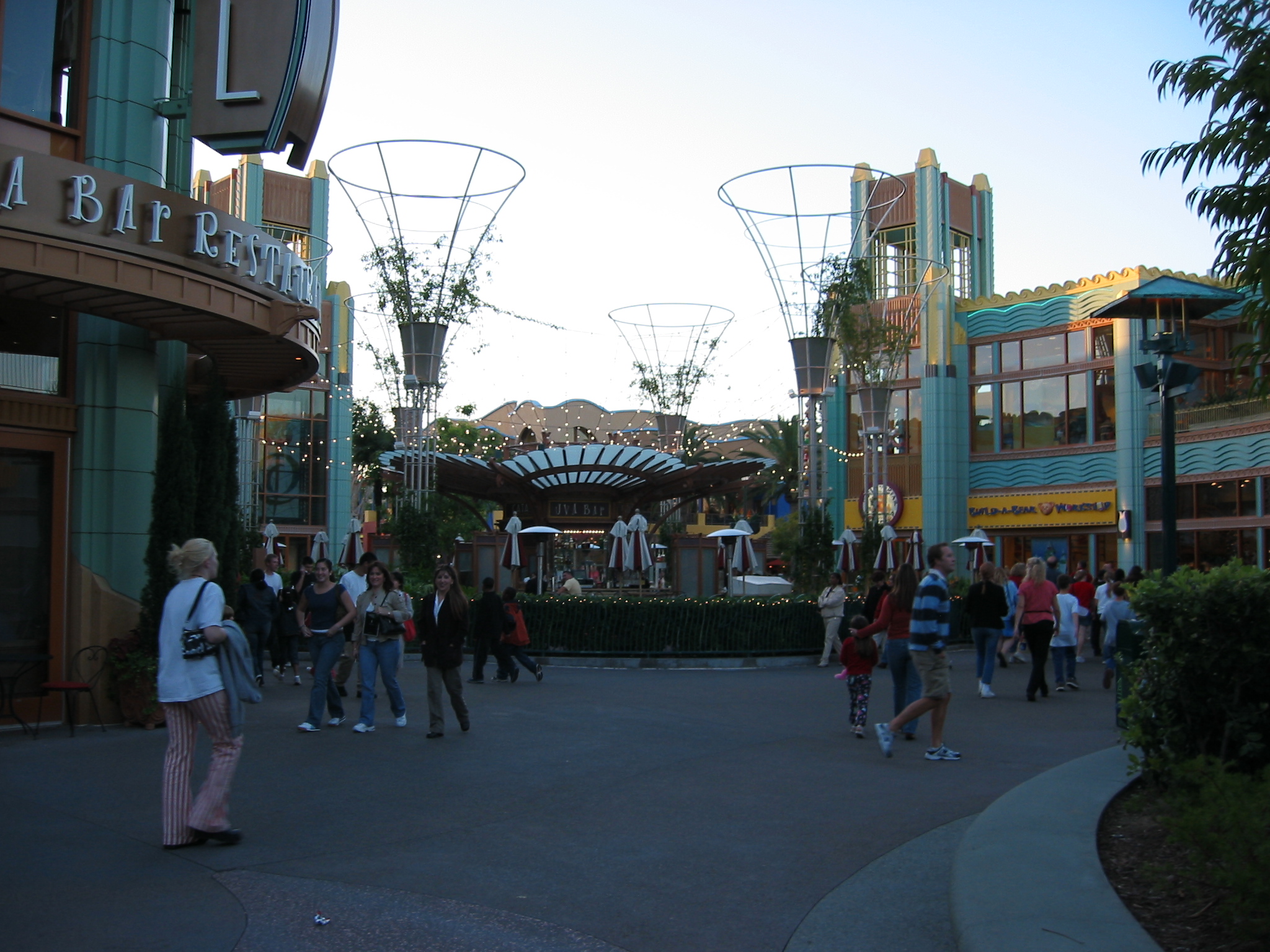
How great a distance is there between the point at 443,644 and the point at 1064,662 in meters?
9.19

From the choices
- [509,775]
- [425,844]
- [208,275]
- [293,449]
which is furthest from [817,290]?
[293,449]

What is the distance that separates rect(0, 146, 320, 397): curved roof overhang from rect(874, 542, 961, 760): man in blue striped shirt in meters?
6.82

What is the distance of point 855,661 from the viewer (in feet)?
37.2

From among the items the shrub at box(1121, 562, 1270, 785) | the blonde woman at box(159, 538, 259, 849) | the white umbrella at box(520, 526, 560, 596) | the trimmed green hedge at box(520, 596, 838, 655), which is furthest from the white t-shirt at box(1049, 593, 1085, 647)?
the white umbrella at box(520, 526, 560, 596)

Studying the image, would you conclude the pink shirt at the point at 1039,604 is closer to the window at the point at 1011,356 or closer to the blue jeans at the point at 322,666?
the blue jeans at the point at 322,666

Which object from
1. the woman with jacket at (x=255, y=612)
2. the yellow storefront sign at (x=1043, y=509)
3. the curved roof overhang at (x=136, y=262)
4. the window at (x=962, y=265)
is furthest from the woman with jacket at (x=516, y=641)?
the window at (x=962, y=265)

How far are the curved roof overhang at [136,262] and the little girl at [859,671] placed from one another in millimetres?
6501

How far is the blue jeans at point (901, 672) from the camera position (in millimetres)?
11141

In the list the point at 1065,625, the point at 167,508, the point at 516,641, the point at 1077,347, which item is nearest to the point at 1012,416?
the point at 1077,347

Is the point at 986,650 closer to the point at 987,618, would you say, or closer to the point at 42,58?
the point at 987,618

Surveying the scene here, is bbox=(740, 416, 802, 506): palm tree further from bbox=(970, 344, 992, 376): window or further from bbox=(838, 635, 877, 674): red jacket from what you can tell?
bbox=(838, 635, 877, 674): red jacket

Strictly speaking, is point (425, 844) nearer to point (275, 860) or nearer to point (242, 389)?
point (275, 860)

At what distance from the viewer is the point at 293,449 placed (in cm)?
4716

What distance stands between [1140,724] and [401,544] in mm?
18332
